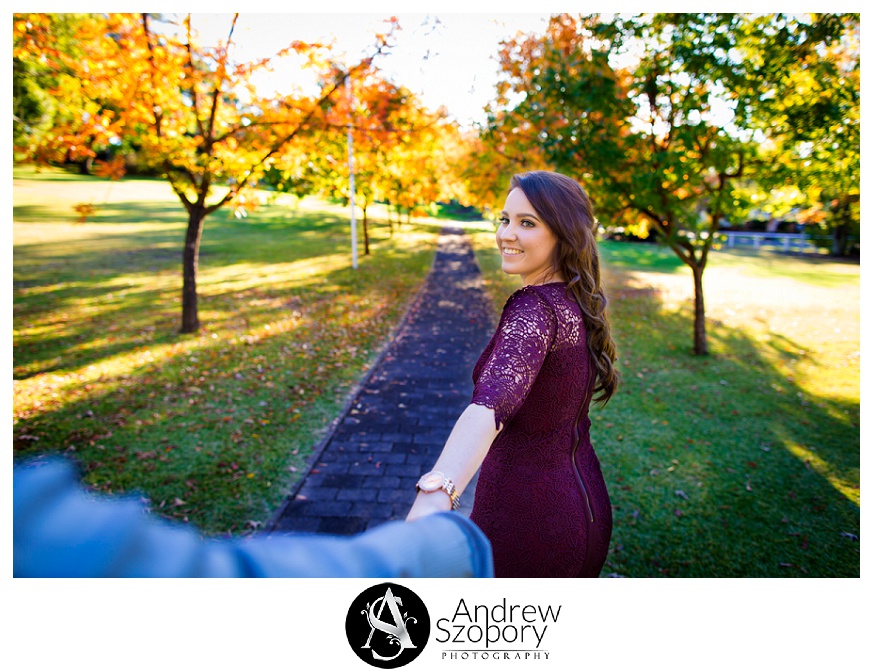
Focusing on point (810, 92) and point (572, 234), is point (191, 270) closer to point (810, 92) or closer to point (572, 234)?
point (572, 234)

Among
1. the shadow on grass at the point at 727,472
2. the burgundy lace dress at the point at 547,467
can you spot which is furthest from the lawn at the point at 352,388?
the burgundy lace dress at the point at 547,467

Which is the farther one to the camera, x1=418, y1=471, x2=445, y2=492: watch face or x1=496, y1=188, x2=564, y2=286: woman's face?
x1=496, y1=188, x2=564, y2=286: woman's face

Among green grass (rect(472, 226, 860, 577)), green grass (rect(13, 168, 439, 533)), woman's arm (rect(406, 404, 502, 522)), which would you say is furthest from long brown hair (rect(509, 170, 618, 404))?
green grass (rect(13, 168, 439, 533))

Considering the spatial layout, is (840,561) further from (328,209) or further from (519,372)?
(328,209)

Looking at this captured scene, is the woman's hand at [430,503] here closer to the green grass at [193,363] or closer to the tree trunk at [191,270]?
the green grass at [193,363]

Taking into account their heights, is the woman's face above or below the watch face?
above

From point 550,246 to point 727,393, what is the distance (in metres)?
5.96

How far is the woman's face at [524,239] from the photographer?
1489mm

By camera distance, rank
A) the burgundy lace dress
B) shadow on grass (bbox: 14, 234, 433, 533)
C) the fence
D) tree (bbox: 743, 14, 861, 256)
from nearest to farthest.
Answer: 1. the burgundy lace dress
2. shadow on grass (bbox: 14, 234, 433, 533)
3. tree (bbox: 743, 14, 861, 256)
4. the fence

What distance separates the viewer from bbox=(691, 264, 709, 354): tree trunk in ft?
24.1

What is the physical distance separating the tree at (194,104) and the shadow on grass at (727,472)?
462cm
